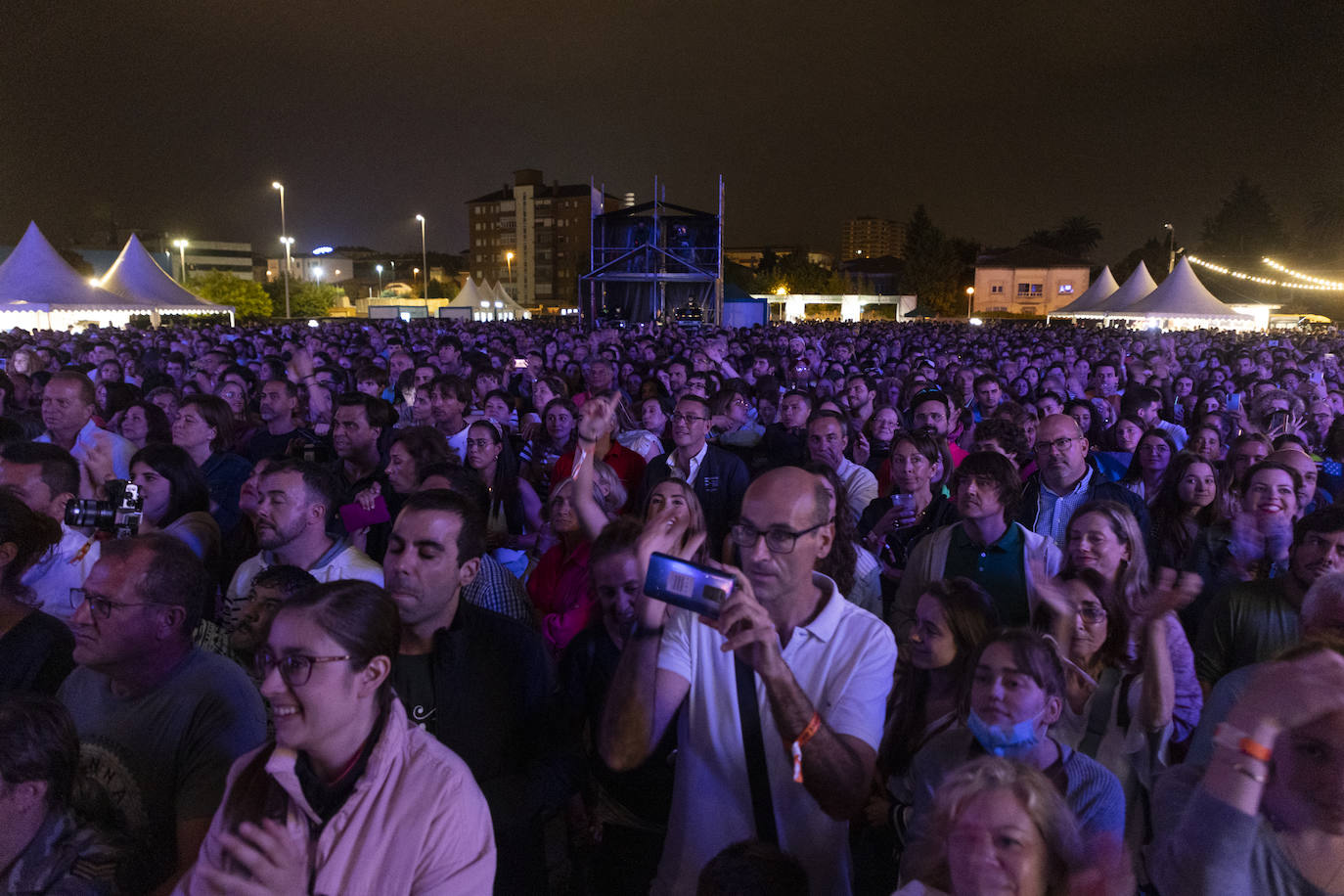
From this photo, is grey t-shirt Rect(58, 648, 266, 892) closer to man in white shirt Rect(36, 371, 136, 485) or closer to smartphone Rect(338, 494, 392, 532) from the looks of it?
smartphone Rect(338, 494, 392, 532)

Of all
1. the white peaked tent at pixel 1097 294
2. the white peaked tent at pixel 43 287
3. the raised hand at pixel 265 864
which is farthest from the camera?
the white peaked tent at pixel 1097 294

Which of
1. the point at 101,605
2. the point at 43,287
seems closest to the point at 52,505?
the point at 101,605

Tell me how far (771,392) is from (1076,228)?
103939 mm

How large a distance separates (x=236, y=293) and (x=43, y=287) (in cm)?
3246

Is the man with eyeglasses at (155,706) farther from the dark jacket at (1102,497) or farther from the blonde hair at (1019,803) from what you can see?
the dark jacket at (1102,497)

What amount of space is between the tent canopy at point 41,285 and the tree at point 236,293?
29069 millimetres

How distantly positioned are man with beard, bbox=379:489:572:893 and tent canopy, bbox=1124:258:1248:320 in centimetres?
3477

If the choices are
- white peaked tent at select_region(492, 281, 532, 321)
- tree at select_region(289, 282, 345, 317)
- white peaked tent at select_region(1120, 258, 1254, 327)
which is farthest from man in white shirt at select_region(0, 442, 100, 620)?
tree at select_region(289, 282, 345, 317)

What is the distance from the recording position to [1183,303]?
3200 cm

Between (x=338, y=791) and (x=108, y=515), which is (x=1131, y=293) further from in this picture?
(x=338, y=791)

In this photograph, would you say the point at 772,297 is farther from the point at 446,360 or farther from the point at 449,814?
the point at 449,814

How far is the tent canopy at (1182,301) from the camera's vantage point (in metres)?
31.7

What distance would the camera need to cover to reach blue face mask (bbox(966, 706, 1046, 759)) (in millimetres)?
2229

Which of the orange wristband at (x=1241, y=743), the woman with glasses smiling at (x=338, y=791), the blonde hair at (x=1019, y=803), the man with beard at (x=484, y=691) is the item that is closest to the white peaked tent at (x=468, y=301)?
the man with beard at (x=484, y=691)
